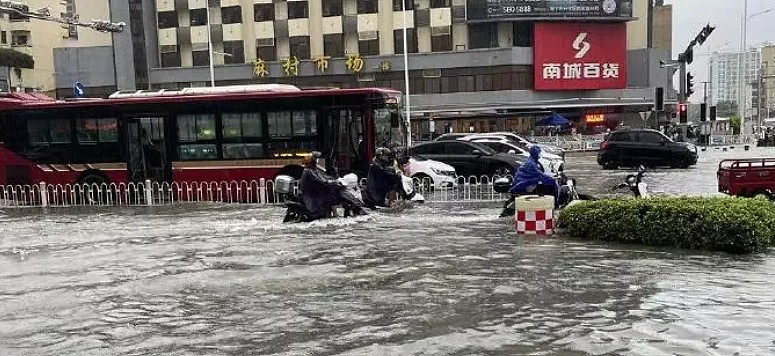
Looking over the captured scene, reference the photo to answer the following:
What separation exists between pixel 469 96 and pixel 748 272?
43115 millimetres

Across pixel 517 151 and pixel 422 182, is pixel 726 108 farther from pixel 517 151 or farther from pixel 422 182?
pixel 422 182

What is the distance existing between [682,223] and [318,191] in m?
6.42

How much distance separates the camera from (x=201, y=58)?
179ft

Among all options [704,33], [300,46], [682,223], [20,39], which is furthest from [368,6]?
[682,223]

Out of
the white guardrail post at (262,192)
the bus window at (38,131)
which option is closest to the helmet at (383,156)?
the white guardrail post at (262,192)

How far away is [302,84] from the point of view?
53.4 m

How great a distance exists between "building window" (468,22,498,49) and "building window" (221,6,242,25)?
1807 cm

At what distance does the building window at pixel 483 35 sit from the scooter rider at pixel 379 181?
126 feet

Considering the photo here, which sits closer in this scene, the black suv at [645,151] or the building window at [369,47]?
the black suv at [645,151]

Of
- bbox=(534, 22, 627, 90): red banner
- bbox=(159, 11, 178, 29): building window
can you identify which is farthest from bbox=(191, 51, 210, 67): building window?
bbox=(534, 22, 627, 90): red banner

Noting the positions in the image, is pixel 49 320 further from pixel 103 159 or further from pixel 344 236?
pixel 103 159

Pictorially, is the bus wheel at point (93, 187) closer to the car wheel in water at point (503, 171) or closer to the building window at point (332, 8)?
the car wheel in water at point (503, 171)

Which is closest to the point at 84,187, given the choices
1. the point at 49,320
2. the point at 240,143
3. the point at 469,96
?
the point at 240,143

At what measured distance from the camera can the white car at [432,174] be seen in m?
18.2
